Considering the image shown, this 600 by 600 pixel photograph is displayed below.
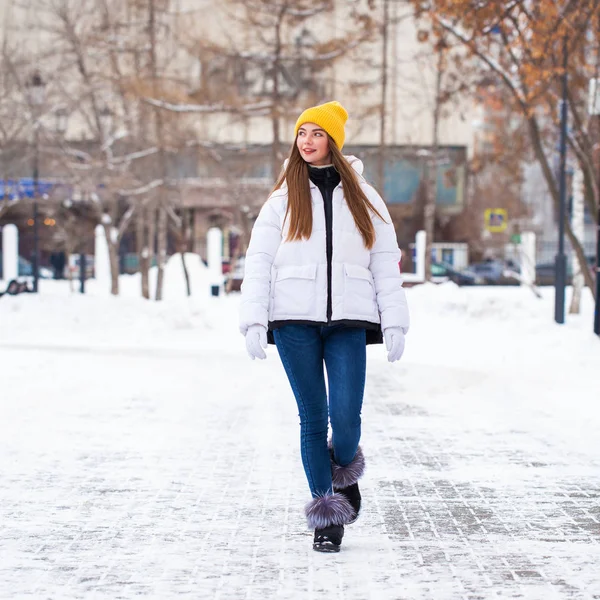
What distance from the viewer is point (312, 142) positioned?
504cm

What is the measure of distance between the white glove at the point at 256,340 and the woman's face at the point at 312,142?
760mm

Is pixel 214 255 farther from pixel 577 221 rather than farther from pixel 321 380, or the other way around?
pixel 321 380

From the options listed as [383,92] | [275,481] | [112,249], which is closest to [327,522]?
[275,481]

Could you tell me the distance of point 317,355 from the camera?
495cm

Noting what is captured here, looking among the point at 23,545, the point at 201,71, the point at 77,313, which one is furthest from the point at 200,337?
the point at 23,545

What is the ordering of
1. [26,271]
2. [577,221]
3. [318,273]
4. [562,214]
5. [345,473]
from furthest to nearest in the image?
[26,271] < [577,221] < [562,214] < [345,473] < [318,273]

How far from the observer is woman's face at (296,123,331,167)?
5.04m

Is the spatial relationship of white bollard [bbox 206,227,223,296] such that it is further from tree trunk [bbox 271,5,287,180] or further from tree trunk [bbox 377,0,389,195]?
tree trunk [bbox 271,5,287,180]

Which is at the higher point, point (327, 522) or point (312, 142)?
point (312, 142)

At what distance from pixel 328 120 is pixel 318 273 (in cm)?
66

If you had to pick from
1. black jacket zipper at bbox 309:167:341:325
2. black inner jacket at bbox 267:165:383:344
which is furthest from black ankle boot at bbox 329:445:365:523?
black jacket zipper at bbox 309:167:341:325

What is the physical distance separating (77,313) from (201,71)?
680 centimetres

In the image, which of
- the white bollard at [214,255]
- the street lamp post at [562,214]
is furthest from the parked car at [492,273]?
the street lamp post at [562,214]

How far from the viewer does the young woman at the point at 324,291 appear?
16.0ft
